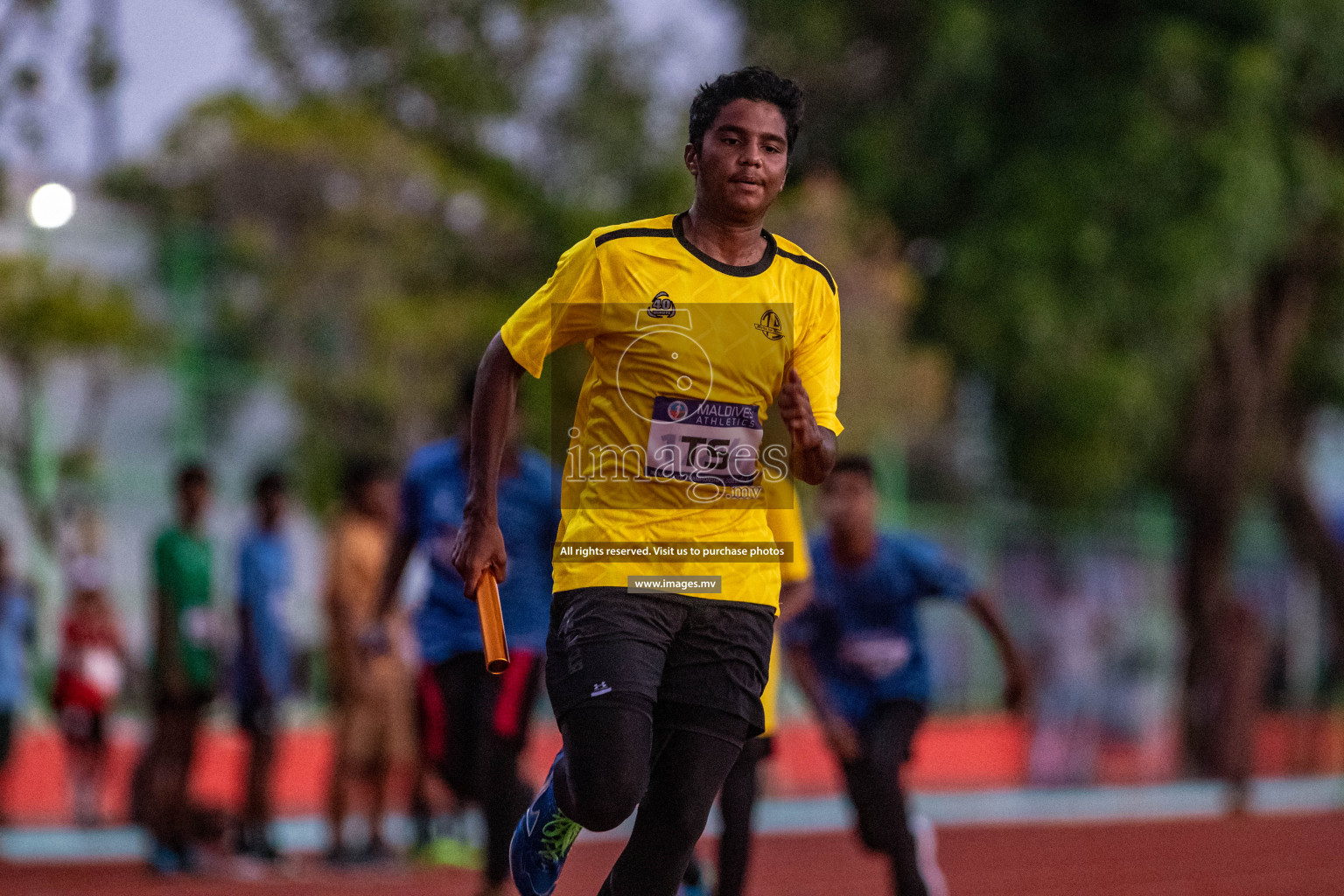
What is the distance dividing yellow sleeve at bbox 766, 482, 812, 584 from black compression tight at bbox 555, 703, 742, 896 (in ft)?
2.33

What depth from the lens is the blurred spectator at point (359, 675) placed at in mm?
10570

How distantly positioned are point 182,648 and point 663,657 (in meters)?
6.33

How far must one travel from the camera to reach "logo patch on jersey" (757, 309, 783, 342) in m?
4.60

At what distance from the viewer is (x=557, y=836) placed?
482 cm

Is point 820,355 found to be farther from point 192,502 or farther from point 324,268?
point 324,268

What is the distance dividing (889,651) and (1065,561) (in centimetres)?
1666

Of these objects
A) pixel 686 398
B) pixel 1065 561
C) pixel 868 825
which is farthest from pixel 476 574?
pixel 1065 561

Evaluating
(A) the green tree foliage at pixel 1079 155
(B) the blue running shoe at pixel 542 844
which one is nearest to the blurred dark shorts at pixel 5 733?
(B) the blue running shoe at pixel 542 844

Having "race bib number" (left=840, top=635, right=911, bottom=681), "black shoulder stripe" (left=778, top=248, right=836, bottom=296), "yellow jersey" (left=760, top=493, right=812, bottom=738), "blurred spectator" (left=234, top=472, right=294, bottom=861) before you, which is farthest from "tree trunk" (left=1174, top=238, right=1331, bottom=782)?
"black shoulder stripe" (left=778, top=248, right=836, bottom=296)

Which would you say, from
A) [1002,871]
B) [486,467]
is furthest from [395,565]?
→ [1002,871]

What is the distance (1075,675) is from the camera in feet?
Result: 67.3

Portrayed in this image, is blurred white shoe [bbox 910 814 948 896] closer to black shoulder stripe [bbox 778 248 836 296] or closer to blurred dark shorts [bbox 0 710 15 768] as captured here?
black shoulder stripe [bbox 778 248 836 296]

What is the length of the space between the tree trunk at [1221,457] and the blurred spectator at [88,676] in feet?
39.5

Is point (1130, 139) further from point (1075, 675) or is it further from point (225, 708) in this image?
point (225, 708)
